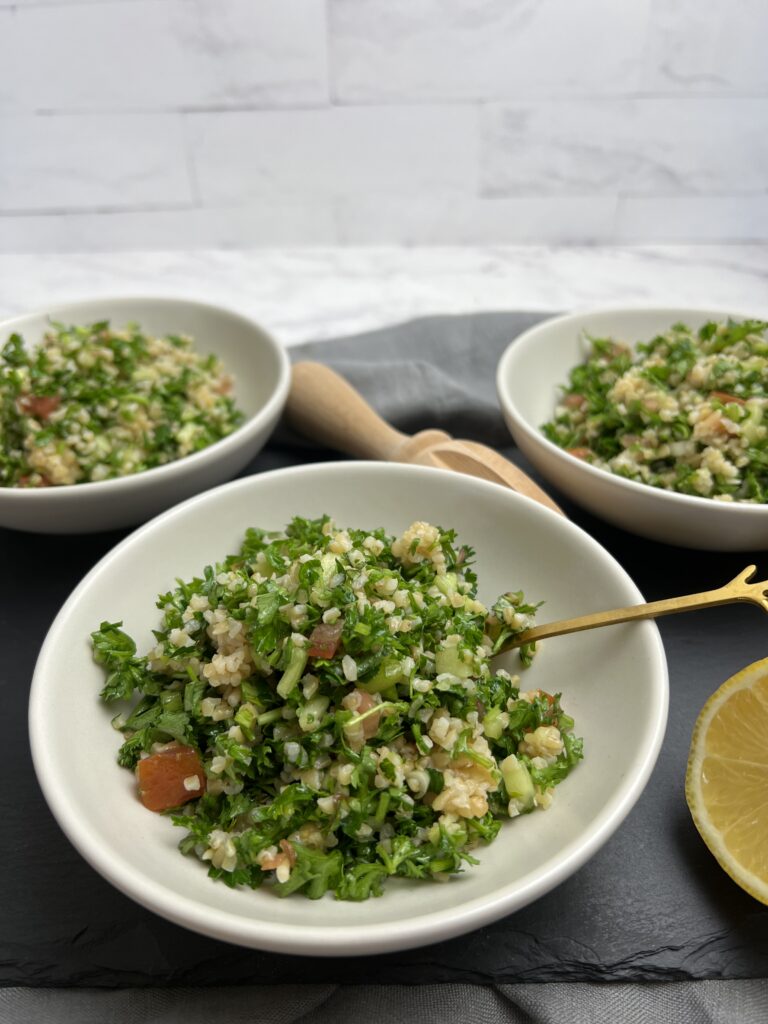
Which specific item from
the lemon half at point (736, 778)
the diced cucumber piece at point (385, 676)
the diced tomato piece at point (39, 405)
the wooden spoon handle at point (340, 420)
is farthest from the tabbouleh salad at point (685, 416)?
the diced tomato piece at point (39, 405)

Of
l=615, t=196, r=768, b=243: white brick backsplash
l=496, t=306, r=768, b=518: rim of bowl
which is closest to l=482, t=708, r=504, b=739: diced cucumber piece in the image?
l=496, t=306, r=768, b=518: rim of bowl

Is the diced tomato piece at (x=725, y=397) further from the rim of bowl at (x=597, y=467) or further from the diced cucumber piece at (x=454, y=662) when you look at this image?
the diced cucumber piece at (x=454, y=662)

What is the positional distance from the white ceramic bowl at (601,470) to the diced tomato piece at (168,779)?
1.31m

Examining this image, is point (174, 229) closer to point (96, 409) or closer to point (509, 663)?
point (96, 409)

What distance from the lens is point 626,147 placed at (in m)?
5.89

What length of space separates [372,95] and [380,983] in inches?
211

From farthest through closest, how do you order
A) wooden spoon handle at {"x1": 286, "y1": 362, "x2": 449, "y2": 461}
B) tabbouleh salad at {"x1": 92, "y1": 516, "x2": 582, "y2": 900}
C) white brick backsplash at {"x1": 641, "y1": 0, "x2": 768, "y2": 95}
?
white brick backsplash at {"x1": 641, "y1": 0, "x2": 768, "y2": 95}
wooden spoon handle at {"x1": 286, "y1": 362, "x2": 449, "y2": 461}
tabbouleh salad at {"x1": 92, "y1": 516, "x2": 582, "y2": 900}

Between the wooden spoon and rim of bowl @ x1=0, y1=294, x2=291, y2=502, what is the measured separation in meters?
0.11

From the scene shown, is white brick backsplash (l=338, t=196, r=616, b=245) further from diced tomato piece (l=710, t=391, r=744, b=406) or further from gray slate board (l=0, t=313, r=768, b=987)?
gray slate board (l=0, t=313, r=768, b=987)

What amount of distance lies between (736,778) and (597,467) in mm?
1101

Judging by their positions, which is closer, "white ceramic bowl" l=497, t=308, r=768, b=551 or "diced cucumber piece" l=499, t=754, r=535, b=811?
"diced cucumber piece" l=499, t=754, r=535, b=811

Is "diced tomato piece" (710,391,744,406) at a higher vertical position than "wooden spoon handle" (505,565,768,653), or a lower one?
higher

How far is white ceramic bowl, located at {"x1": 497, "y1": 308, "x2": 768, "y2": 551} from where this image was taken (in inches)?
89.4

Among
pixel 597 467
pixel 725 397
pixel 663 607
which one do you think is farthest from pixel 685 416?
pixel 663 607
